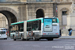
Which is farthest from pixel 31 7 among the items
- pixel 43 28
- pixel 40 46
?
pixel 40 46

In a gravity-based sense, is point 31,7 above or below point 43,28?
above

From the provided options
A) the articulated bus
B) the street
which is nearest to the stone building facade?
the articulated bus

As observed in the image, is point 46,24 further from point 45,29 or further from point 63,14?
point 63,14

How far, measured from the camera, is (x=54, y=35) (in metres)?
33.3

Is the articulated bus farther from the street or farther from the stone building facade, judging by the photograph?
the stone building facade

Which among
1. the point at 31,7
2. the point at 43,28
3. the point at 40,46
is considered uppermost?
the point at 31,7

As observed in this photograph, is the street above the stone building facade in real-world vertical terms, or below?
below

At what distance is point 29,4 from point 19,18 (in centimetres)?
334

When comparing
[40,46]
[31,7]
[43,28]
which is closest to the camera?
[40,46]

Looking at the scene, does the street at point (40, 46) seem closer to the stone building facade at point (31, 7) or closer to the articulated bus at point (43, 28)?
the articulated bus at point (43, 28)

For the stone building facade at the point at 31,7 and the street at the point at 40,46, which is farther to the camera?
the stone building facade at the point at 31,7

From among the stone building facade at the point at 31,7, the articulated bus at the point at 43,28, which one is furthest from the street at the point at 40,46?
the stone building facade at the point at 31,7

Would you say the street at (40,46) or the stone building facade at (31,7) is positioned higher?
the stone building facade at (31,7)

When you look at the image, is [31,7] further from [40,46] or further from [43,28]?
[40,46]
